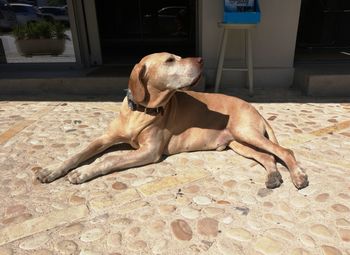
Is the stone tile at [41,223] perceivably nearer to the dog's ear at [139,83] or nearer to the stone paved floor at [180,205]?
the stone paved floor at [180,205]

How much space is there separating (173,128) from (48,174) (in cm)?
133

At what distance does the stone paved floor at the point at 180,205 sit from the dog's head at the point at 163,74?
0.83 meters

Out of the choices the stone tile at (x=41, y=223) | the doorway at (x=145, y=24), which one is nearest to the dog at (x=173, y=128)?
the stone tile at (x=41, y=223)

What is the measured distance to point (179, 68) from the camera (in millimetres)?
3078

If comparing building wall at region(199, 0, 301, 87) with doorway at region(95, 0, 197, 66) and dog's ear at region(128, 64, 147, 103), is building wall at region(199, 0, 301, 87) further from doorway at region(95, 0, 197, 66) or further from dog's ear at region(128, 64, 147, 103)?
doorway at region(95, 0, 197, 66)

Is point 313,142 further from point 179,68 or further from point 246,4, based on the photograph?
point 246,4

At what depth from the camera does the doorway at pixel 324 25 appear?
31.6ft

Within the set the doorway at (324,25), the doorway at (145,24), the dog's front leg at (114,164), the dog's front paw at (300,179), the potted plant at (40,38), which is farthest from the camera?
the doorway at (145,24)

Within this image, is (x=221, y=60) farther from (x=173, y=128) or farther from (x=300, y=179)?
(x=300, y=179)

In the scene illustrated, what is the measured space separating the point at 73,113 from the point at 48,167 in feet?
6.78

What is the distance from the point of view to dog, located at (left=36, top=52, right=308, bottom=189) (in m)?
3.08

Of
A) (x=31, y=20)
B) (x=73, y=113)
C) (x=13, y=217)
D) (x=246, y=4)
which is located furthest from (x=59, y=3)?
(x=13, y=217)

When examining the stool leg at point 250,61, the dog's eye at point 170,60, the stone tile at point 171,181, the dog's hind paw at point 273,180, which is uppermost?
the dog's eye at point 170,60

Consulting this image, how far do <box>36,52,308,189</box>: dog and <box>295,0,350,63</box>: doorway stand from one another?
6.66 meters
